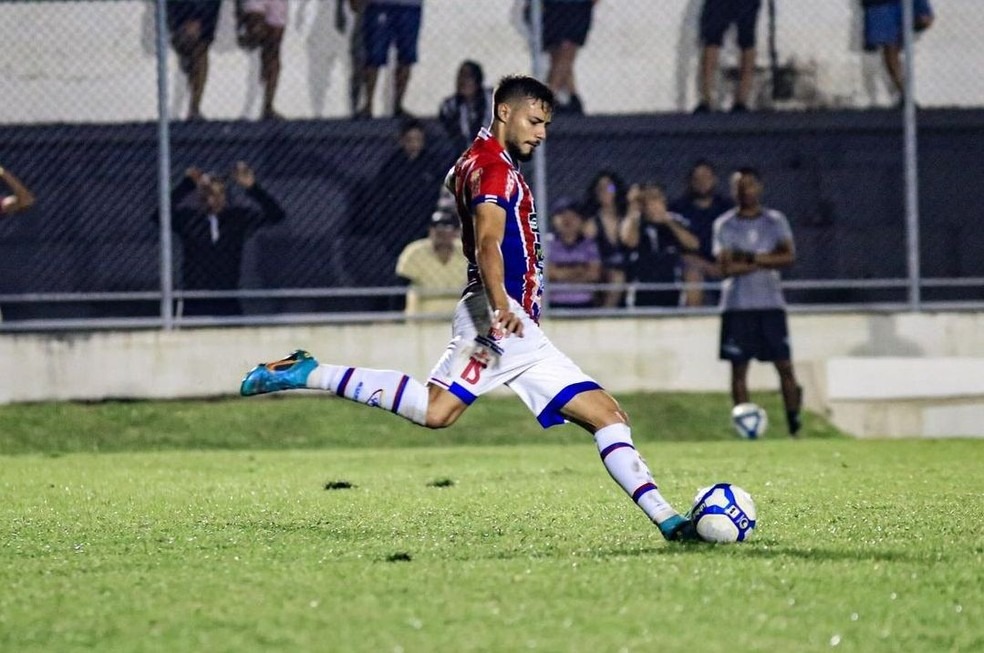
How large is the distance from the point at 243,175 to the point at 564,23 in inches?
132

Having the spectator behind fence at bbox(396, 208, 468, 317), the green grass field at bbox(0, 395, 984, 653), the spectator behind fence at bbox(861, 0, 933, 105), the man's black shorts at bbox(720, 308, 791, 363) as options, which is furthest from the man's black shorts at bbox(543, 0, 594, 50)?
the green grass field at bbox(0, 395, 984, 653)

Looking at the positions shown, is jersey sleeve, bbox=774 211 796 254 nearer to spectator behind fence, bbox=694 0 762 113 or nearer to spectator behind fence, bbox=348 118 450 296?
spectator behind fence, bbox=694 0 762 113

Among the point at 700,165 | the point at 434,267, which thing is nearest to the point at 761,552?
the point at 434,267

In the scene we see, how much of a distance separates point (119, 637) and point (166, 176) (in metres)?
12.5

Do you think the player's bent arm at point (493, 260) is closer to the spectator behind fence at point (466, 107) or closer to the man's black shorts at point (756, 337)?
the man's black shorts at point (756, 337)

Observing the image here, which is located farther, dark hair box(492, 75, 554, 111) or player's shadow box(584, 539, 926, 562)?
dark hair box(492, 75, 554, 111)

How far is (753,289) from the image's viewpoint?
16828mm

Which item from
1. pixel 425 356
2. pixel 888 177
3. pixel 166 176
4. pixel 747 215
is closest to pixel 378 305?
pixel 425 356

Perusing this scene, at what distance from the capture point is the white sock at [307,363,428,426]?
299 inches

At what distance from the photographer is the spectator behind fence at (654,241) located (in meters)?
17.7

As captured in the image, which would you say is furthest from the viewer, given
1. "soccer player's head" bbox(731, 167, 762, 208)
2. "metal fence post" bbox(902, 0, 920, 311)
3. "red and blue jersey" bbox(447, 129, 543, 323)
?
"metal fence post" bbox(902, 0, 920, 311)

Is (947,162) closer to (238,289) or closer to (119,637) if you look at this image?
(238,289)

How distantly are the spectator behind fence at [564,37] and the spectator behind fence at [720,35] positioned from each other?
1.12 metres

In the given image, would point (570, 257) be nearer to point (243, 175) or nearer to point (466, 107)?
point (466, 107)
